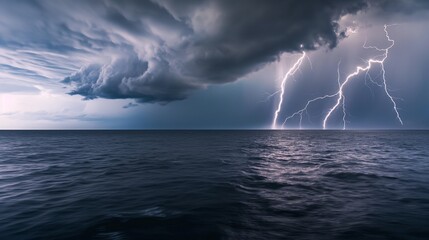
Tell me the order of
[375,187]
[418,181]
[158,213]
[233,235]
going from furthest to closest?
[418,181]
[375,187]
[158,213]
[233,235]

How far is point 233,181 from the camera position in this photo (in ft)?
55.6

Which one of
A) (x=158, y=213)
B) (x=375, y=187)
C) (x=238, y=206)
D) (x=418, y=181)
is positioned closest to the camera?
(x=158, y=213)

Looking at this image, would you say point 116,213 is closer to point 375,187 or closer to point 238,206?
point 238,206

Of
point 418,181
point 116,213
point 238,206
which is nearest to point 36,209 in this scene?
point 116,213

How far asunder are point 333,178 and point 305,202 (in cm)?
741

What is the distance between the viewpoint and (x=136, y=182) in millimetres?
16766

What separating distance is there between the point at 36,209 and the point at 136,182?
6.23 meters

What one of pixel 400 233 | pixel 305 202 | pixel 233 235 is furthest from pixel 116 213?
pixel 400 233

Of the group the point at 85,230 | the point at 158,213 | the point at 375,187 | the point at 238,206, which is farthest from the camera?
the point at 375,187

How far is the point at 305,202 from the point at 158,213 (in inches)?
271

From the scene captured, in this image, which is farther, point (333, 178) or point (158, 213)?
point (333, 178)

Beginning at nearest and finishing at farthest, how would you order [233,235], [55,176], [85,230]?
[233,235], [85,230], [55,176]

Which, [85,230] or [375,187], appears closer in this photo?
[85,230]

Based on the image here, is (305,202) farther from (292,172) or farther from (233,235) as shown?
(292,172)
